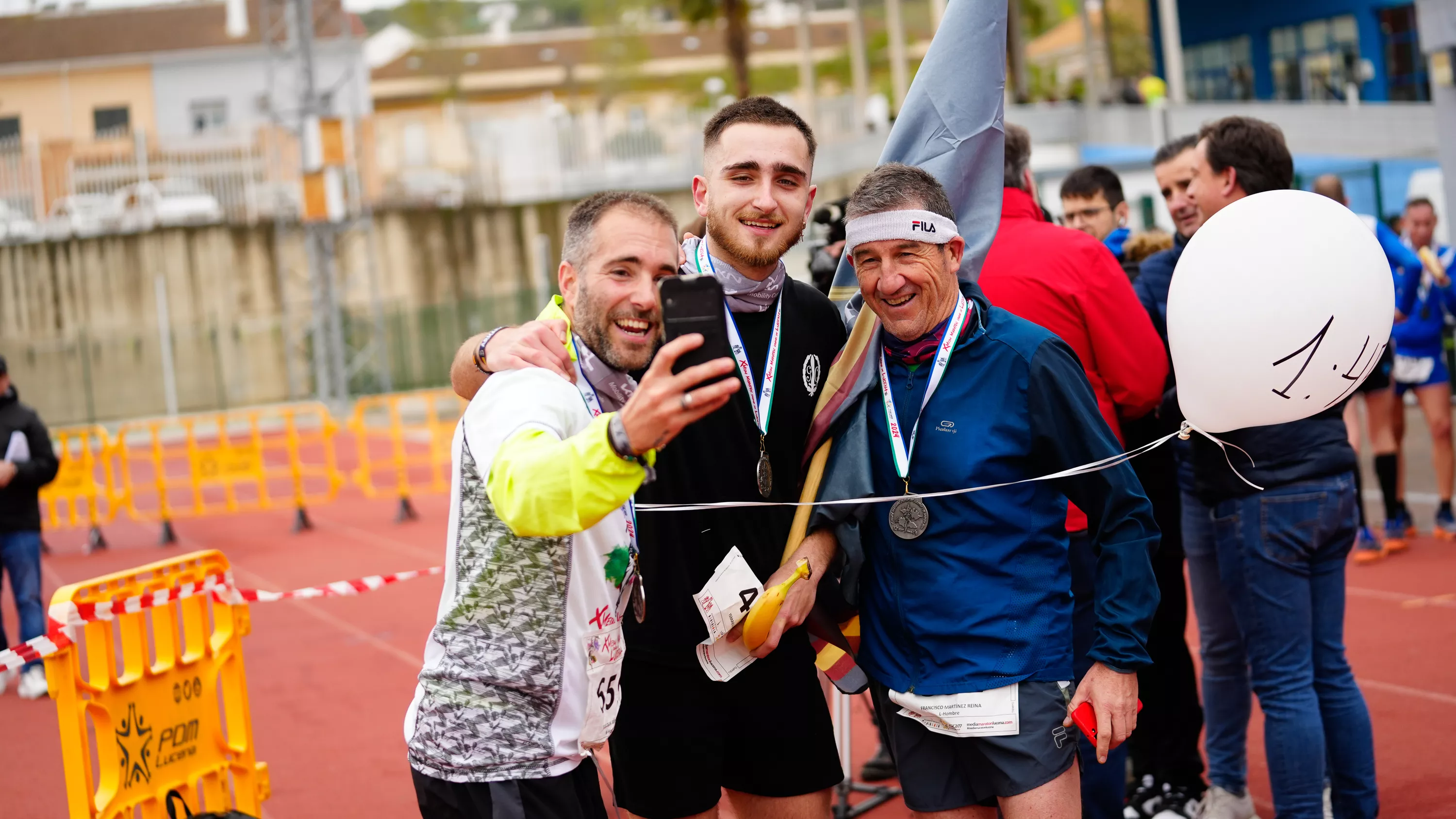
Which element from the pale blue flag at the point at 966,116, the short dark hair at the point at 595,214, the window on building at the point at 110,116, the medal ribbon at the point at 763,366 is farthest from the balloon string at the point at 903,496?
the window on building at the point at 110,116

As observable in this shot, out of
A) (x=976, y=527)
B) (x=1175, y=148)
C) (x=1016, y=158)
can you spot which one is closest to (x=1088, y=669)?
(x=976, y=527)

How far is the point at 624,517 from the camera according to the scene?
2936 mm

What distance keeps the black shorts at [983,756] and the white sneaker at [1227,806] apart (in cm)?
190

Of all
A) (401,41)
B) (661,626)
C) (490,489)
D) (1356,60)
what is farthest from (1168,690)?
(401,41)

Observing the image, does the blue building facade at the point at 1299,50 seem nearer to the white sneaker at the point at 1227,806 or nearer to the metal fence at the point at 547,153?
the metal fence at the point at 547,153

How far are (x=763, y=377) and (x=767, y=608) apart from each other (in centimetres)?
64

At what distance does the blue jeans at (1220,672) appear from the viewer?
4.80 meters

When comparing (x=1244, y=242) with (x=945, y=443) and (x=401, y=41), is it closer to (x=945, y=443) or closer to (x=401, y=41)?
(x=945, y=443)

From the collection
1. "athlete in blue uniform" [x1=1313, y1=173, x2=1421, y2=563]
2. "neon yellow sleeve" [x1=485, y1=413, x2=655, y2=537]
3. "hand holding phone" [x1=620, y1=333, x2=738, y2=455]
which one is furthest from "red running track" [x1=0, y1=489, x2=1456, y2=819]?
"hand holding phone" [x1=620, y1=333, x2=738, y2=455]

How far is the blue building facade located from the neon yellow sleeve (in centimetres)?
2973

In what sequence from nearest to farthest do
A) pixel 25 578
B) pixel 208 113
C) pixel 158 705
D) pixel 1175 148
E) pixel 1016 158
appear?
pixel 1016 158 < pixel 158 705 < pixel 1175 148 < pixel 25 578 < pixel 208 113

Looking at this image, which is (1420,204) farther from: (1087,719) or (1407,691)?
(1087,719)

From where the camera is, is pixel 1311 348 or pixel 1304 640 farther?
pixel 1304 640

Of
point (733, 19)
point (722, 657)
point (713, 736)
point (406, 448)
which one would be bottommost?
point (713, 736)
